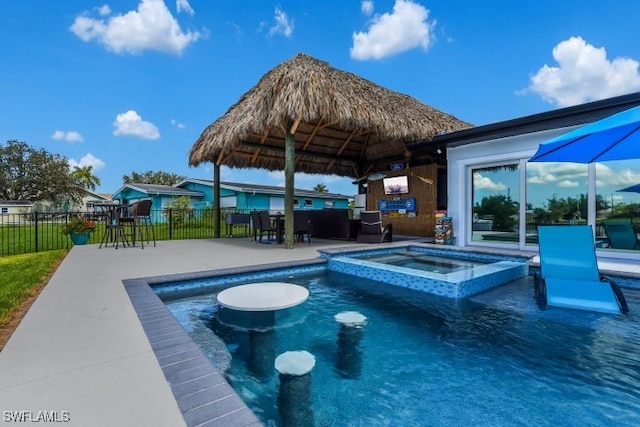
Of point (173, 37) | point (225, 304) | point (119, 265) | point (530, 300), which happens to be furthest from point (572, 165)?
point (173, 37)

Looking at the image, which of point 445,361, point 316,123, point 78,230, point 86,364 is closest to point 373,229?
point 316,123

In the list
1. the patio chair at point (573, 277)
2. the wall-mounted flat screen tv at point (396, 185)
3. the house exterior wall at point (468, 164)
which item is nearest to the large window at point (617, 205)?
the house exterior wall at point (468, 164)

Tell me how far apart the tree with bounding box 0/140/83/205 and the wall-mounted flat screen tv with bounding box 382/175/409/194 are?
3289 centimetres

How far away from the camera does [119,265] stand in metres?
5.21

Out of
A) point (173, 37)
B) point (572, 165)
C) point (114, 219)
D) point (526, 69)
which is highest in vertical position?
point (173, 37)

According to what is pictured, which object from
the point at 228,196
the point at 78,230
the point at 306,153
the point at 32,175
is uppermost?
the point at 32,175

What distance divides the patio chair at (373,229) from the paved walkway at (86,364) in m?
5.79

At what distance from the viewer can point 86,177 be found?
1540 inches

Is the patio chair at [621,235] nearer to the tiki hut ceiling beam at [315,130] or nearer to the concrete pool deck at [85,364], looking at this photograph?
the tiki hut ceiling beam at [315,130]

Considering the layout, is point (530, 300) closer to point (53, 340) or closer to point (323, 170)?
point (53, 340)

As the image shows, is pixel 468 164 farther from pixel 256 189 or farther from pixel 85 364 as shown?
pixel 256 189

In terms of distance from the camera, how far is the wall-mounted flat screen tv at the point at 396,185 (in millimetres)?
11055

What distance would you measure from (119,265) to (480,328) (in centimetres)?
533

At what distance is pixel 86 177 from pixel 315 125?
41388 millimetres
